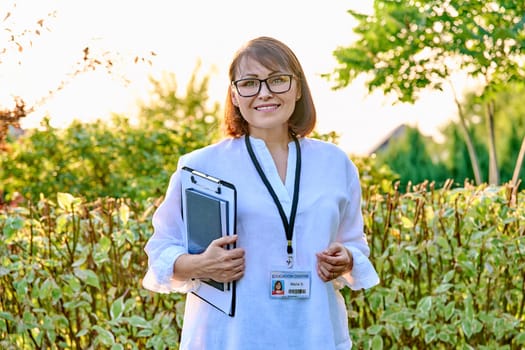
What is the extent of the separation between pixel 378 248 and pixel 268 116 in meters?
1.70

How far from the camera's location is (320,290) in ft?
8.03

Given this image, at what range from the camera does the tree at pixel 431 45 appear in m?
11.1

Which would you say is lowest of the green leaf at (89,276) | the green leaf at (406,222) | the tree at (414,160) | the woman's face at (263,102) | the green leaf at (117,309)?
the tree at (414,160)

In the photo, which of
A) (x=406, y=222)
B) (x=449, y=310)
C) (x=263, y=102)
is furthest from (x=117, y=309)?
(x=263, y=102)

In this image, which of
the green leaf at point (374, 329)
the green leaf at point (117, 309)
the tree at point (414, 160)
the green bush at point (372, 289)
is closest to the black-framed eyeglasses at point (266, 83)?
the green bush at point (372, 289)

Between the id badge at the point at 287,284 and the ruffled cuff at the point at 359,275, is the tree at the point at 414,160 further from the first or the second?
the id badge at the point at 287,284

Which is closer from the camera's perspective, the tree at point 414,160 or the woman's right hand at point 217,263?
the woman's right hand at point 217,263

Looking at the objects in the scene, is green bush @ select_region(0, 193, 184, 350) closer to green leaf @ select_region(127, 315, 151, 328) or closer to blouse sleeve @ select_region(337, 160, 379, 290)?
green leaf @ select_region(127, 315, 151, 328)

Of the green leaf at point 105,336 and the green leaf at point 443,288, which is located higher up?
the green leaf at point 443,288

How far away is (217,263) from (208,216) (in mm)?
120

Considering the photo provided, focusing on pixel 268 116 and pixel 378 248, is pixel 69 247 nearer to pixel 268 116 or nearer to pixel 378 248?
pixel 378 248

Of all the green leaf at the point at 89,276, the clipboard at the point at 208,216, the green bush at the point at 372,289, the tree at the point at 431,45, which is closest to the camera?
the clipboard at the point at 208,216

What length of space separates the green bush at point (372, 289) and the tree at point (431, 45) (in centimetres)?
690

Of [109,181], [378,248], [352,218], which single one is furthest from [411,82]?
[352,218]
